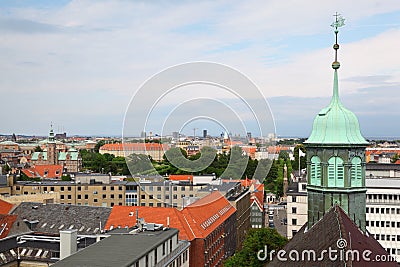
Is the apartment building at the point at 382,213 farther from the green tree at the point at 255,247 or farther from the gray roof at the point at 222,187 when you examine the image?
the green tree at the point at 255,247

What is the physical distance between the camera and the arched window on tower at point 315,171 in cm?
2350

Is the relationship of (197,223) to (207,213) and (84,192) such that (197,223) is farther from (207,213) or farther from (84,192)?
(84,192)

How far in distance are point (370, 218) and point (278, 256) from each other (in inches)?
1808

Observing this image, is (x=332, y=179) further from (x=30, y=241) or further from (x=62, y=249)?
(x=30, y=241)

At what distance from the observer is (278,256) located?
818 inches

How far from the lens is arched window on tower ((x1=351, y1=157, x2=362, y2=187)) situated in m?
23.0

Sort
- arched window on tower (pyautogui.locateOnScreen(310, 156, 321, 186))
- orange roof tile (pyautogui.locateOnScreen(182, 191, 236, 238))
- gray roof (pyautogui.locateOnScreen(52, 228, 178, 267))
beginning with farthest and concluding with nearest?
orange roof tile (pyautogui.locateOnScreen(182, 191, 236, 238)) → gray roof (pyautogui.locateOnScreen(52, 228, 178, 267)) → arched window on tower (pyautogui.locateOnScreen(310, 156, 321, 186))

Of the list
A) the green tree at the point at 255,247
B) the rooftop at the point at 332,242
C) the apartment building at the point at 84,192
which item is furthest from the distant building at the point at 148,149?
the apartment building at the point at 84,192

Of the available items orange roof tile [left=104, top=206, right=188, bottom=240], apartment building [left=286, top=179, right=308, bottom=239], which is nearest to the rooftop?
orange roof tile [left=104, top=206, right=188, bottom=240]

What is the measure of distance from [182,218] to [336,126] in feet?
105

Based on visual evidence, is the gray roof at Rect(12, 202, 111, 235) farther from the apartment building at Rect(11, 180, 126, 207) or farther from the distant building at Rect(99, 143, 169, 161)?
the apartment building at Rect(11, 180, 126, 207)

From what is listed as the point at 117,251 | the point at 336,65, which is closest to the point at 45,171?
the point at 117,251

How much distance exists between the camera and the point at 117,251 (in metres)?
33.2

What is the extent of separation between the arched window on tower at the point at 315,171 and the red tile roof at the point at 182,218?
95.3 feet
